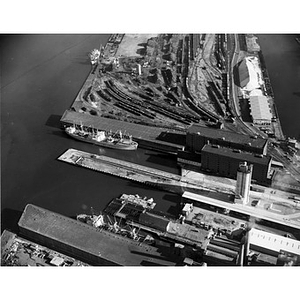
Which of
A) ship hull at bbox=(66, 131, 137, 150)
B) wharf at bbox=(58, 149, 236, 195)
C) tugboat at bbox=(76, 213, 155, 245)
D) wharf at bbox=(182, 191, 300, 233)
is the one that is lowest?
tugboat at bbox=(76, 213, 155, 245)

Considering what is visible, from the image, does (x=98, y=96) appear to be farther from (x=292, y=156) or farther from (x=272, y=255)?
(x=272, y=255)

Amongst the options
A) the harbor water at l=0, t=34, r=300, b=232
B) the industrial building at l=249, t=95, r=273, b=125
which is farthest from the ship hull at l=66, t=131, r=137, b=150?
the industrial building at l=249, t=95, r=273, b=125

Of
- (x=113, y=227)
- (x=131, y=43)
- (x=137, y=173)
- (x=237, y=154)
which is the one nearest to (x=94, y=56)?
(x=131, y=43)

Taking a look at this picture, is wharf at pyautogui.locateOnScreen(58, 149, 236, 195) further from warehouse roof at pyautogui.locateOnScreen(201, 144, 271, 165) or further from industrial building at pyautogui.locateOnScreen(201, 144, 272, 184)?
warehouse roof at pyautogui.locateOnScreen(201, 144, 271, 165)

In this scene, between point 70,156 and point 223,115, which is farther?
point 223,115

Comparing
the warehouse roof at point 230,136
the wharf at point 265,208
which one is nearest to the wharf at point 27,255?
the wharf at point 265,208

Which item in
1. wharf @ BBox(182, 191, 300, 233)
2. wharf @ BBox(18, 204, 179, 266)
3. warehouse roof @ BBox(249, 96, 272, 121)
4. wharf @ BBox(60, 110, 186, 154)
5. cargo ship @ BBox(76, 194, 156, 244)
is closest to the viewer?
wharf @ BBox(18, 204, 179, 266)

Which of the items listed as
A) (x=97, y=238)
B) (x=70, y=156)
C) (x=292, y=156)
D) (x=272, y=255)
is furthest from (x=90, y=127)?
(x=272, y=255)
